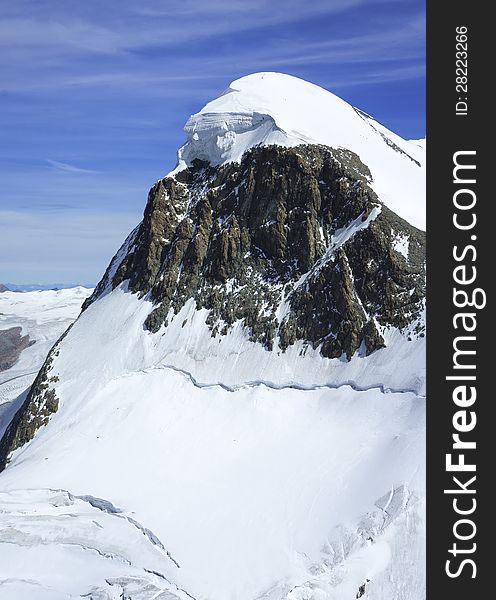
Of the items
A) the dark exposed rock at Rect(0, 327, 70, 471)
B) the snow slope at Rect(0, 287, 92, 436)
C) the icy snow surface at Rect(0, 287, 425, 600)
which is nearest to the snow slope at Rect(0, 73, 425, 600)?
the icy snow surface at Rect(0, 287, 425, 600)

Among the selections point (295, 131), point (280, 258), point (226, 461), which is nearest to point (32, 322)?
point (295, 131)

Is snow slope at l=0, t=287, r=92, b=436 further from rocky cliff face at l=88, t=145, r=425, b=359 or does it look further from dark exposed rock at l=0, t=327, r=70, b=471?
rocky cliff face at l=88, t=145, r=425, b=359

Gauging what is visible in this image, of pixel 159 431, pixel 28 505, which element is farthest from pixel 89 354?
pixel 28 505

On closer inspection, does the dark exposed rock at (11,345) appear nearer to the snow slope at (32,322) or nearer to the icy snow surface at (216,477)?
→ the snow slope at (32,322)

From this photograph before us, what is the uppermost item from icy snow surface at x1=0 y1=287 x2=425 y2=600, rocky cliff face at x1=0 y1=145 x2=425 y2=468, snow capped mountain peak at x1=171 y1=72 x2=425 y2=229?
snow capped mountain peak at x1=171 y1=72 x2=425 y2=229

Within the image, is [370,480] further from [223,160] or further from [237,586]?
[223,160]

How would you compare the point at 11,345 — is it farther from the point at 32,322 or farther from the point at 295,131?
the point at 295,131
